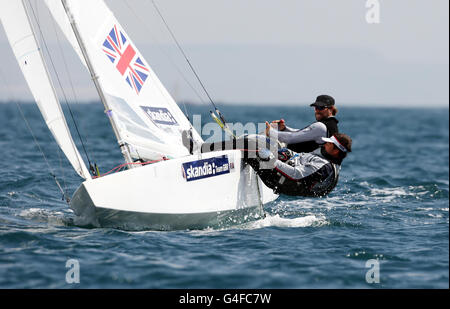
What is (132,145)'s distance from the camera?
21.4 ft

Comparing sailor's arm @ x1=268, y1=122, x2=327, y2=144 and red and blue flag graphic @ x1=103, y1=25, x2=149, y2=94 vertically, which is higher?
red and blue flag graphic @ x1=103, y1=25, x2=149, y2=94

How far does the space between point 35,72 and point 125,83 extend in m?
1.24

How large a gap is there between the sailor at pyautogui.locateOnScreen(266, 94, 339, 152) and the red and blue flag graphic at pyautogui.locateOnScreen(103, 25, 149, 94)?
1.84m

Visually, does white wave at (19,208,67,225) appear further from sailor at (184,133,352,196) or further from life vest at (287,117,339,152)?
life vest at (287,117,339,152)

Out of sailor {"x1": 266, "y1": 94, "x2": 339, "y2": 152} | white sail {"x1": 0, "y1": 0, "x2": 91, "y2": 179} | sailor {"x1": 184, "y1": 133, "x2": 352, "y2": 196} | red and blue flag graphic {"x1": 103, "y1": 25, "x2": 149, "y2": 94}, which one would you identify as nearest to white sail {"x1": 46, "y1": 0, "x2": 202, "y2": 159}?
red and blue flag graphic {"x1": 103, "y1": 25, "x2": 149, "y2": 94}

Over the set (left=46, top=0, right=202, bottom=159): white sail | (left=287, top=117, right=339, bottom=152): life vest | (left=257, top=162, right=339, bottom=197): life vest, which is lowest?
(left=257, top=162, right=339, bottom=197): life vest

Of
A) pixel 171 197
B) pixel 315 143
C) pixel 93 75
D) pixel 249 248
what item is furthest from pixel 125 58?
pixel 249 248

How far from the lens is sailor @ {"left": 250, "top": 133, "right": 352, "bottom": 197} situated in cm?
602

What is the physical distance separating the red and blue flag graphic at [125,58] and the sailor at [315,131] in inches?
72.3

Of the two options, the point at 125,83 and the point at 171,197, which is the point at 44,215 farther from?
the point at 125,83

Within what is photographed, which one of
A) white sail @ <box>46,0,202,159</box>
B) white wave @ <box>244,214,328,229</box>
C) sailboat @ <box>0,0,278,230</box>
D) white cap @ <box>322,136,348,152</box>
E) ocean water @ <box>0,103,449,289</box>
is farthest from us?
white sail @ <box>46,0,202,159</box>

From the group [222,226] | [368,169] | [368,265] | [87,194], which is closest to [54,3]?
[87,194]

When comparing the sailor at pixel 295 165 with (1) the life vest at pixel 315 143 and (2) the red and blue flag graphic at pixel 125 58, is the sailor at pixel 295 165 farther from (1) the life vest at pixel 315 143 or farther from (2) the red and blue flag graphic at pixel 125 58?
(2) the red and blue flag graphic at pixel 125 58
